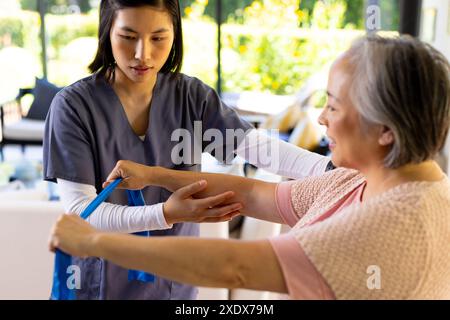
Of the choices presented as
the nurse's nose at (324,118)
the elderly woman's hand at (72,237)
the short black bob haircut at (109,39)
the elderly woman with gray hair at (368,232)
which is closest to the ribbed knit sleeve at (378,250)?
the elderly woman with gray hair at (368,232)

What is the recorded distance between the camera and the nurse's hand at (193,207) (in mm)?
994

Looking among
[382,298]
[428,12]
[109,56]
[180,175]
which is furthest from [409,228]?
[428,12]

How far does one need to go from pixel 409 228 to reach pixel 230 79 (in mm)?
4325

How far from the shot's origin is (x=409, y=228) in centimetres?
73

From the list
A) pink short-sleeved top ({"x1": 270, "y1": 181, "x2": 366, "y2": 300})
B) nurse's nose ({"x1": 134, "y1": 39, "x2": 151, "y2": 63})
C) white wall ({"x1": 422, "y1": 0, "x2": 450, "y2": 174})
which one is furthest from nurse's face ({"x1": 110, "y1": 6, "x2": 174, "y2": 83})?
white wall ({"x1": 422, "y1": 0, "x2": 450, "y2": 174})

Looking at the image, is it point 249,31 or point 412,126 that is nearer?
point 412,126

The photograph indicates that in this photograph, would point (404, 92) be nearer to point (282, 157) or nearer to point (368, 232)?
point (368, 232)

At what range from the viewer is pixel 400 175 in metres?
0.81

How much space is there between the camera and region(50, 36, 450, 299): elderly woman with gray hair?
2.34ft

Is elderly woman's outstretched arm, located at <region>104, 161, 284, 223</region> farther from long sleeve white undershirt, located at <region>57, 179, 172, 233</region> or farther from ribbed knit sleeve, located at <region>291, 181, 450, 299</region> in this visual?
ribbed knit sleeve, located at <region>291, 181, 450, 299</region>

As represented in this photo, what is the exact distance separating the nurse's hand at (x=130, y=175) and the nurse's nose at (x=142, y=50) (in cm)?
17

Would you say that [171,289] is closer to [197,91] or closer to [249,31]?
[197,91]

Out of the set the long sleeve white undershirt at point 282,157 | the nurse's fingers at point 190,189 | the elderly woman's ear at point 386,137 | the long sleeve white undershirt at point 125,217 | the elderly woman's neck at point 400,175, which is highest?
the elderly woman's ear at point 386,137

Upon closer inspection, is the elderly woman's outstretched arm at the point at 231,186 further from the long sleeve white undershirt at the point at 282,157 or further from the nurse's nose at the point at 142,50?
the nurse's nose at the point at 142,50
